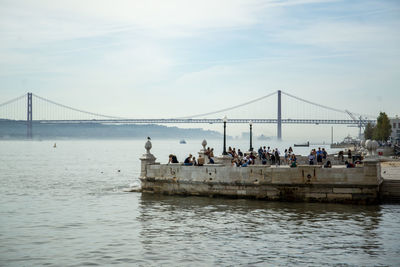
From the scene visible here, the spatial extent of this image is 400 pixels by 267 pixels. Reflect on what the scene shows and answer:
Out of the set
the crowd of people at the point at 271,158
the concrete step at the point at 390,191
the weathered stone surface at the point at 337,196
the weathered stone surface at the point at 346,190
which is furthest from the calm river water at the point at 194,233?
the crowd of people at the point at 271,158

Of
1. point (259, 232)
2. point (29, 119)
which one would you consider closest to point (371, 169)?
point (259, 232)

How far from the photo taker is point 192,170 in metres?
24.7

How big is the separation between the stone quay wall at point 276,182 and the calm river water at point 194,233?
18.0 inches

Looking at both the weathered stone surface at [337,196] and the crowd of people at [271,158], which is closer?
the weathered stone surface at [337,196]

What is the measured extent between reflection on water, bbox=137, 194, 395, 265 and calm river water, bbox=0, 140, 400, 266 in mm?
27

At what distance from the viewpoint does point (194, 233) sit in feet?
56.7

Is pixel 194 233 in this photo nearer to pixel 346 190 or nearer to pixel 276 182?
pixel 276 182

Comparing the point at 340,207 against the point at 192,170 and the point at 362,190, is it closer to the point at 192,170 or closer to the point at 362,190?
the point at 362,190

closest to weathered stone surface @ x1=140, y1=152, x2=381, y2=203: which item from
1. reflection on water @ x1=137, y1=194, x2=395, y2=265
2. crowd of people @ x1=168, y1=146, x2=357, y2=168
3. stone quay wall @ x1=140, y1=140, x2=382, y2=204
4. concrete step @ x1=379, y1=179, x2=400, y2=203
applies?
stone quay wall @ x1=140, y1=140, x2=382, y2=204

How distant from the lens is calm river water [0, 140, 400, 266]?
14.3 meters

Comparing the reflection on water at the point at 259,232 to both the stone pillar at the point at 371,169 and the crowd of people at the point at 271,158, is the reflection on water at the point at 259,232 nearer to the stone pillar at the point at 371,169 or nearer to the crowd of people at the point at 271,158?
the stone pillar at the point at 371,169

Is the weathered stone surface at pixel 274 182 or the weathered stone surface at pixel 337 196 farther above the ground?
the weathered stone surface at pixel 274 182

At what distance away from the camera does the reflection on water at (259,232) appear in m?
14.4

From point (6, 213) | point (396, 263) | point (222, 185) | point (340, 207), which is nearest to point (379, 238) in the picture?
point (396, 263)
